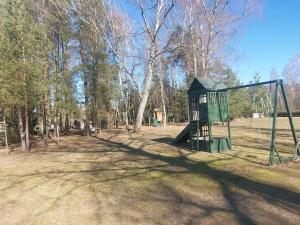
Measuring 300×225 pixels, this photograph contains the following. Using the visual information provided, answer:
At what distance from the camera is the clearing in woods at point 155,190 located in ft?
17.8

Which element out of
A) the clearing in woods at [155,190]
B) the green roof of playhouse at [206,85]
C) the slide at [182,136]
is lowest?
the clearing in woods at [155,190]

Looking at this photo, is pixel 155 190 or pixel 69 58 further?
pixel 69 58

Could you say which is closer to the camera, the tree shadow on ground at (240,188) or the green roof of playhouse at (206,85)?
the tree shadow on ground at (240,188)

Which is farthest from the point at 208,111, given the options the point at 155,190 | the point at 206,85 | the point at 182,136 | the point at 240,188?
the point at 155,190

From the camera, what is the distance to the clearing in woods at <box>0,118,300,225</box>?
17.8ft

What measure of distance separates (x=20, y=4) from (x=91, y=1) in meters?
6.06

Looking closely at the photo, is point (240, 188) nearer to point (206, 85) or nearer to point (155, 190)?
point (155, 190)

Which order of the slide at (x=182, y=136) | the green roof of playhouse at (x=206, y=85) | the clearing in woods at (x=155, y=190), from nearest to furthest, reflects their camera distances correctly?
the clearing in woods at (x=155, y=190), the green roof of playhouse at (x=206, y=85), the slide at (x=182, y=136)

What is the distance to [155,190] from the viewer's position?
7.04m

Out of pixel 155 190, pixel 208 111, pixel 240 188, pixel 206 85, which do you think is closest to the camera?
pixel 240 188

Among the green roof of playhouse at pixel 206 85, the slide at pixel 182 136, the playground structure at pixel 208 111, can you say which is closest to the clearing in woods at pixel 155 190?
the playground structure at pixel 208 111

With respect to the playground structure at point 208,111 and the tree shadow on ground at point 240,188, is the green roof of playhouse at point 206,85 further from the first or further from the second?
the tree shadow on ground at point 240,188

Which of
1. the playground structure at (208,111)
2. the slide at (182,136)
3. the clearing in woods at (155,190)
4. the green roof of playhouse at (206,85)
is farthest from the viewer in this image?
the slide at (182,136)

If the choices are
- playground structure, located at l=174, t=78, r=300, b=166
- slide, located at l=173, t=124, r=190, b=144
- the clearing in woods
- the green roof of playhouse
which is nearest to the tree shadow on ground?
the clearing in woods
